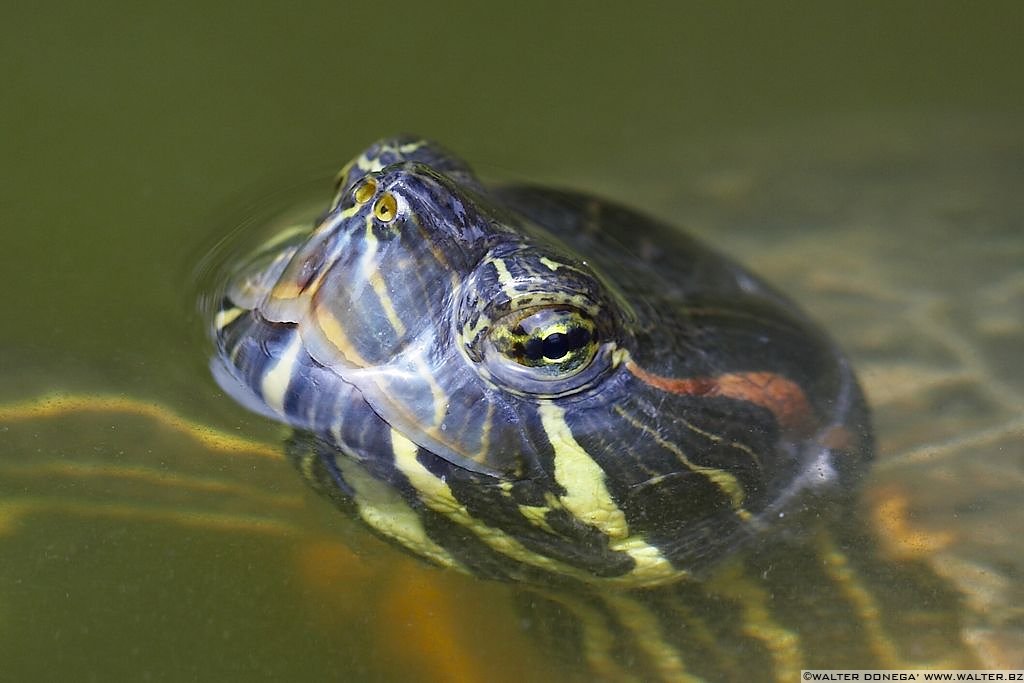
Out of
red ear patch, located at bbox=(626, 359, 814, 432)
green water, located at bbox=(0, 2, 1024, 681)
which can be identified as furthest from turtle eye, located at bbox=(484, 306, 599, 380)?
green water, located at bbox=(0, 2, 1024, 681)

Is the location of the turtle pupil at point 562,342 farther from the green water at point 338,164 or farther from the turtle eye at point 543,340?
the green water at point 338,164

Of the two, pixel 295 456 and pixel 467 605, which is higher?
pixel 295 456

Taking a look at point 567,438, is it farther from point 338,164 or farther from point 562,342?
point 338,164

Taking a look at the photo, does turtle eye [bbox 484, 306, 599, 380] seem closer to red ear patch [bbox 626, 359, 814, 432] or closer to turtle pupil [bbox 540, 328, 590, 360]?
turtle pupil [bbox 540, 328, 590, 360]

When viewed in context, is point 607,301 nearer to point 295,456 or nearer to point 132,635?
point 295,456

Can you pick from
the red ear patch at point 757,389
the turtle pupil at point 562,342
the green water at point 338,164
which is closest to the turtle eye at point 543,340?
the turtle pupil at point 562,342

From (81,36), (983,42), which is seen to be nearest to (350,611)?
(81,36)

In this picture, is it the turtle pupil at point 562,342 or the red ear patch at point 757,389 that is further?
the red ear patch at point 757,389
